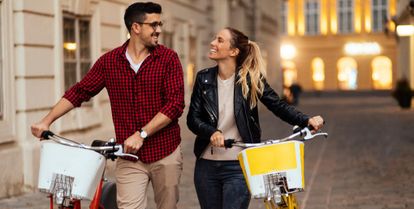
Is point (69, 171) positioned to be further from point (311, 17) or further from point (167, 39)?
point (311, 17)

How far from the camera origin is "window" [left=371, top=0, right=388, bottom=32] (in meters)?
78.1

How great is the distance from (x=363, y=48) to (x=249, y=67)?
7039 cm

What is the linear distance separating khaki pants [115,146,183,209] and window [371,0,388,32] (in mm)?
73489

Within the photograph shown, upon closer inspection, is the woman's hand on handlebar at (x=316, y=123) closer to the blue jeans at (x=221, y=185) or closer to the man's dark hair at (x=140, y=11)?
the blue jeans at (x=221, y=185)

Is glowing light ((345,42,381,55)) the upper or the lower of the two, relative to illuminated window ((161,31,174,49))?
upper

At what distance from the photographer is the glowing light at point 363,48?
74.3 metres

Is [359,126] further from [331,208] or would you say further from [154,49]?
[154,49]

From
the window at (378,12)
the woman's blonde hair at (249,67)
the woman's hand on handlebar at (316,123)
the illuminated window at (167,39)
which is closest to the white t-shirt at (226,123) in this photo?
the woman's blonde hair at (249,67)

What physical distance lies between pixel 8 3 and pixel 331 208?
431 centimetres

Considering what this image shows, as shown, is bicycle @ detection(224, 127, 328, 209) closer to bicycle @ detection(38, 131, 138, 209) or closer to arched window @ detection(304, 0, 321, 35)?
bicycle @ detection(38, 131, 138, 209)

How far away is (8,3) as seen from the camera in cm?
1142

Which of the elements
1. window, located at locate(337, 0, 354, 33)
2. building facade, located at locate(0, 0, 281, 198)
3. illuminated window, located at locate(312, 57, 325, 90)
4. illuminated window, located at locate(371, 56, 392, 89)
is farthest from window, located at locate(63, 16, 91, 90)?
illuminated window, located at locate(312, 57, 325, 90)

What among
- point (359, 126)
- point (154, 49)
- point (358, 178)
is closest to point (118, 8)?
point (358, 178)

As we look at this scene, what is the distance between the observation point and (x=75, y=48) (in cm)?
1416
